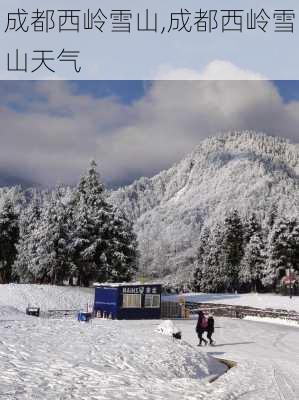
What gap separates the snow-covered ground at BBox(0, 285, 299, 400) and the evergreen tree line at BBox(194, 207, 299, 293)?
47386mm

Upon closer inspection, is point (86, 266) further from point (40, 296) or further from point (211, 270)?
point (211, 270)

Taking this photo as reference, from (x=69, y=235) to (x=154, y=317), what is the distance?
17.9m

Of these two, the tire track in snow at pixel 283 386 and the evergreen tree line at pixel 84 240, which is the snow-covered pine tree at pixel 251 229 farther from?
the tire track in snow at pixel 283 386

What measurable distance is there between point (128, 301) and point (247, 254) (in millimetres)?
40430

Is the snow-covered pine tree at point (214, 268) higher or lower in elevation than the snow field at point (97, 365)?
higher

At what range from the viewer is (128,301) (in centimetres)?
4369

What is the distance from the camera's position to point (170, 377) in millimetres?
16281

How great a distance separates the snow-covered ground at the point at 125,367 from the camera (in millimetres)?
13258

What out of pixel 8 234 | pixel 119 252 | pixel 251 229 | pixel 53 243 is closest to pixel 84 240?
pixel 53 243

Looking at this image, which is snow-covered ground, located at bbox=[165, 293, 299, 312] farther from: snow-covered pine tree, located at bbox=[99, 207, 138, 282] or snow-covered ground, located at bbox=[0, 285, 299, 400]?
snow-covered ground, located at bbox=[0, 285, 299, 400]

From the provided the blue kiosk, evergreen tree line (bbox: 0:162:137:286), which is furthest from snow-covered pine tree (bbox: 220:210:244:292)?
the blue kiosk

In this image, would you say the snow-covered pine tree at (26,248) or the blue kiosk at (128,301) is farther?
the snow-covered pine tree at (26,248)

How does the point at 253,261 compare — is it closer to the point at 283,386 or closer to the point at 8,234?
the point at 8,234

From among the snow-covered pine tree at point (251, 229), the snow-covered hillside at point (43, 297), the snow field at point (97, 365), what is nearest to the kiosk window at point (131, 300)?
the snow-covered hillside at point (43, 297)
